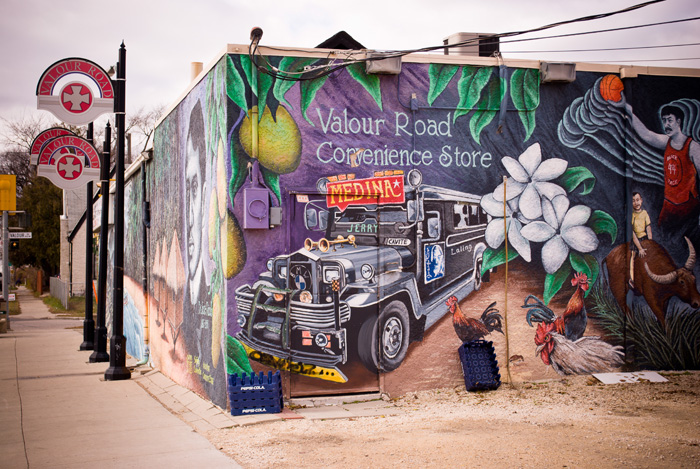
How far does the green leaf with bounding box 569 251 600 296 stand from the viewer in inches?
409

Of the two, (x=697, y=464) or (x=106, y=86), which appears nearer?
(x=697, y=464)

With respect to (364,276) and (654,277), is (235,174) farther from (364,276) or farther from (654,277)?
(654,277)

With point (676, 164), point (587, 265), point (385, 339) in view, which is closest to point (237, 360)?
point (385, 339)

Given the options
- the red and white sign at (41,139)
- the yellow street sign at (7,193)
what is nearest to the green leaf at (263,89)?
the red and white sign at (41,139)

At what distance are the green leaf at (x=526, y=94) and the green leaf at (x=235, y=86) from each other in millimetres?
3938

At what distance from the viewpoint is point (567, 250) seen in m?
A: 10.4

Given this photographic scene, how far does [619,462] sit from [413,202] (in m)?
4.61

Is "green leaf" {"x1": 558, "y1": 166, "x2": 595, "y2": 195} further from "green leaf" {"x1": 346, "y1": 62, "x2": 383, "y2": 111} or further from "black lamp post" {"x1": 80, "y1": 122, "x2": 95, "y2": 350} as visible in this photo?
"black lamp post" {"x1": 80, "y1": 122, "x2": 95, "y2": 350}

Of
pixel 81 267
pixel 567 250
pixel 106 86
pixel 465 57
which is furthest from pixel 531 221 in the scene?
pixel 81 267

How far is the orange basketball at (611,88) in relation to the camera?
34.7 feet

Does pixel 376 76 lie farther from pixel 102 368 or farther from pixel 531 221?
pixel 102 368

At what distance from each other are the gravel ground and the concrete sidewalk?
541 millimetres

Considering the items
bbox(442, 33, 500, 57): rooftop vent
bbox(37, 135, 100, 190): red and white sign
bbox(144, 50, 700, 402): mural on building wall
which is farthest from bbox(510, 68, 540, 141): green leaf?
bbox(37, 135, 100, 190): red and white sign

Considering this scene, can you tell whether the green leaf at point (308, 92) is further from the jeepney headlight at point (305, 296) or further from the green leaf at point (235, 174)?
the jeepney headlight at point (305, 296)
